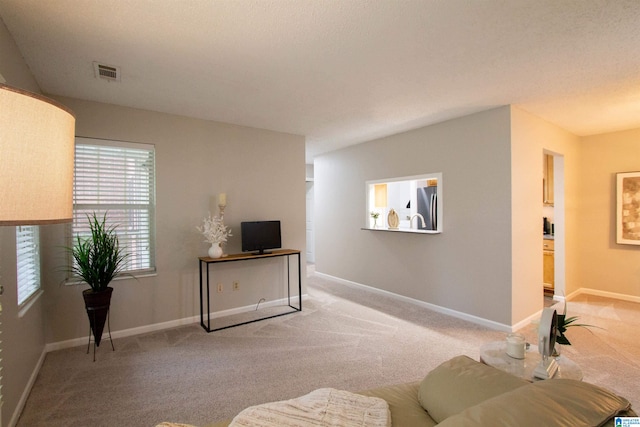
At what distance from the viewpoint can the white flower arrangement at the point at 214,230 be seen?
363 cm

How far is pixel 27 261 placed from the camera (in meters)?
2.52

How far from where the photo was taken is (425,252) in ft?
14.0

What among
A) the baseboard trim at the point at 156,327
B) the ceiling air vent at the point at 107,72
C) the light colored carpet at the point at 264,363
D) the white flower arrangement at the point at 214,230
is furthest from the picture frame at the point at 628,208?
the ceiling air vent at the point at 107,72

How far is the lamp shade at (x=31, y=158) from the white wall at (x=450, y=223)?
3.70 m

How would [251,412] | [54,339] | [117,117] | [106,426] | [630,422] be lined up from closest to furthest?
[630,422] < [251,412] < [106,426] < [54,339] < [117,117]

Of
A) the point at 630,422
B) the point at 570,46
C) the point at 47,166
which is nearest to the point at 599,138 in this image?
the point at 570,46

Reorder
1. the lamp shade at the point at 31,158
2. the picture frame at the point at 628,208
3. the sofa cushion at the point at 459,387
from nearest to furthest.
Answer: the lamp shade at the point at 31,158 → the sofa cushion at the point at 459,387 → the picture frame at the point at 628,208

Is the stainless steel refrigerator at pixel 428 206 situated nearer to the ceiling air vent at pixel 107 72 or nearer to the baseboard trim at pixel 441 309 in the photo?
the baseboard trim at pixel 441 309

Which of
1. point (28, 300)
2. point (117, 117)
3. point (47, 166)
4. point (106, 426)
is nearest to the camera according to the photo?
point (47, 166)

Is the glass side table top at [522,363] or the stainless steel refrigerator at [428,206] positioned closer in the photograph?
the glass side table top at [522,363]

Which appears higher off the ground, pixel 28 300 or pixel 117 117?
pixel 117 117

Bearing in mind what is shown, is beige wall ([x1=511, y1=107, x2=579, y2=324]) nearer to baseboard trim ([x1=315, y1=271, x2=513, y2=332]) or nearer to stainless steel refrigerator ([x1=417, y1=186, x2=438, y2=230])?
baseboard trim ([x1=315, y1=271, x2=513, y2=332])

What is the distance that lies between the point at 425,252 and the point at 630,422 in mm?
3476

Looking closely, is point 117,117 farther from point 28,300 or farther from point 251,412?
point 251,412
